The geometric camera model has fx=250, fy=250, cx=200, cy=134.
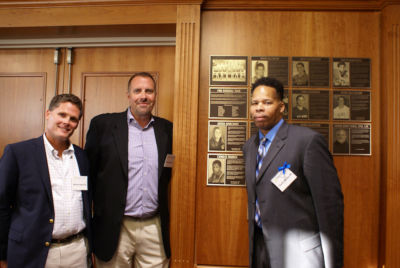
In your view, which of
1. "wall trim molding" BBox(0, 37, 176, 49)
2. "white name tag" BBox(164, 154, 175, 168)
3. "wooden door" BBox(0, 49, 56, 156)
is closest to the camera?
"white name tag" BBox(164, 154, 175, 168)

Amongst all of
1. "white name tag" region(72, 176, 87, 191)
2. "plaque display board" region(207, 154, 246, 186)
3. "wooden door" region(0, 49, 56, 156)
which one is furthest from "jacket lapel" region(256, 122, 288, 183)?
"wooden door" region(0, 49, 56, 156)

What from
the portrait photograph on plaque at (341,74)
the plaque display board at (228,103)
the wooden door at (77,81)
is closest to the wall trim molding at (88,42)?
the wooden door at (77,81)

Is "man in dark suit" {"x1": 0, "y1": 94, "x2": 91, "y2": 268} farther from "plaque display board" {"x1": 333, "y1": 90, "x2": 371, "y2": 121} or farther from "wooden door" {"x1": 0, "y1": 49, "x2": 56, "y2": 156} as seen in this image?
"plaque display board" {"x1": 333, "y1": 90, "x2": 371, "y2": 121}

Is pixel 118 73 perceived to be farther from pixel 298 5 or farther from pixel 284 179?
pixel 284 179

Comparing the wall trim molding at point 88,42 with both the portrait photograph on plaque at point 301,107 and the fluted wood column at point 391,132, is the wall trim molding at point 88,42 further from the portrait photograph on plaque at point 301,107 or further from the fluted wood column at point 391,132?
the fluted wood column at point 391,132

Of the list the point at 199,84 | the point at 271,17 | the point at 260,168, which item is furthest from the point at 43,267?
the point at 271,17

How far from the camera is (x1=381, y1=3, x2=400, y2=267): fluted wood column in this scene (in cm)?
201

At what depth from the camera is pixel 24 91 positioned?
2566 millimetres

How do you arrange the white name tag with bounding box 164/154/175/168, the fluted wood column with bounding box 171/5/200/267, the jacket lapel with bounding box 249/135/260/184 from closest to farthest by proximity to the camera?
1. the jacket lapel with bounding box 249/135/260/184
2. the white name tag with bounding box 164/154/175/168
3. the fluted wood column with bounding box 171/5/200/267

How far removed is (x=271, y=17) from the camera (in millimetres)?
2189

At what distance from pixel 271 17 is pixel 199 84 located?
2.83 ft

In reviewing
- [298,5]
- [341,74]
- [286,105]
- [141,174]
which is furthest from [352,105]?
[141,174]

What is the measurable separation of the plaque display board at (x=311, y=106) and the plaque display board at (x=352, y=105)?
0.09 metres

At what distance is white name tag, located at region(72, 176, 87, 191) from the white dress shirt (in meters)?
0.02
